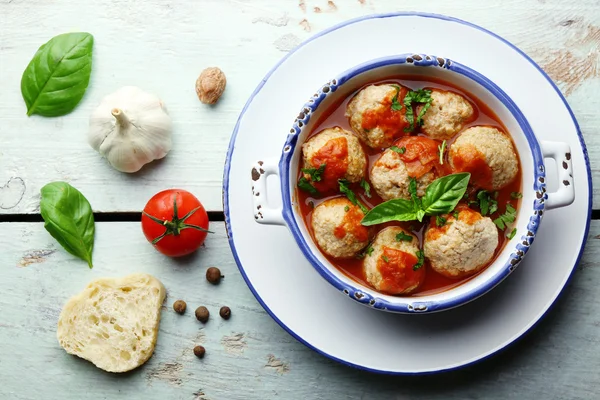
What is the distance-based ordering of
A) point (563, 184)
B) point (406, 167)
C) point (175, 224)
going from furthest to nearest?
point (175, 224), point (406, 167), point (563, 184)

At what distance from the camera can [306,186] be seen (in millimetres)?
2191

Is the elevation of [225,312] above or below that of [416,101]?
below

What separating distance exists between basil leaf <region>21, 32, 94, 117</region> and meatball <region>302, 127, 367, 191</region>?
3.67 feet

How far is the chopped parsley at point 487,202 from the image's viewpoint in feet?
7.07

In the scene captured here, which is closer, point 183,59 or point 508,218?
point 508,218

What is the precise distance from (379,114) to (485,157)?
1.15ft

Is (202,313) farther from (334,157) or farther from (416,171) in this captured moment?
(416,171)

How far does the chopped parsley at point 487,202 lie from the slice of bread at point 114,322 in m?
1.29

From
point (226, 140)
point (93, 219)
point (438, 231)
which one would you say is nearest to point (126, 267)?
point (93, 219)

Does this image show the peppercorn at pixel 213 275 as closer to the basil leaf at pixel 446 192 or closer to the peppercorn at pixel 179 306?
the peppercorn at pixel 179 306

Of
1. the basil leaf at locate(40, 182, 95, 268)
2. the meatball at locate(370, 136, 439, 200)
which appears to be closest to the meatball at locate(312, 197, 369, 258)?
the meatball at locate(370, 136, 439, 200)

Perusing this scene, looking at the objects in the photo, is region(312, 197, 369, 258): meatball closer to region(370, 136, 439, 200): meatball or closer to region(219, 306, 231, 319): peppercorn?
region(370, 136, 439, 200): meatball

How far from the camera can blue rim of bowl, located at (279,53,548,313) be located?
1.99 m

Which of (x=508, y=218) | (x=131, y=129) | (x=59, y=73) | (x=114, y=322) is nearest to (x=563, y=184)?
(x=508, y=218)
